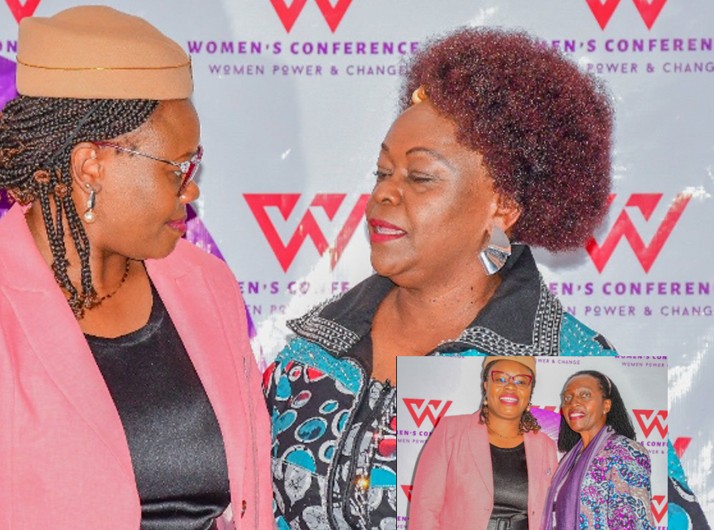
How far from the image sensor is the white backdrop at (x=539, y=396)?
200cm

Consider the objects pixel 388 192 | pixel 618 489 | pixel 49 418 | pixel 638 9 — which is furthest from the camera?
pixel 638 9

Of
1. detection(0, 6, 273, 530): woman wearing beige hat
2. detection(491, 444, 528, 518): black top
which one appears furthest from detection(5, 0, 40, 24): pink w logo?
detection(491, 444, 528, 518): black top

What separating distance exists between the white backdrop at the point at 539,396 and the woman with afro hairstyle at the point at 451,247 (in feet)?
0.47

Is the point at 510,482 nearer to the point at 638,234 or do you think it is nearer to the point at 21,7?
the point at 638,234

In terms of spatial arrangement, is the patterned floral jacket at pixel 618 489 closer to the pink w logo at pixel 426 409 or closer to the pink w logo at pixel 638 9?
the pink w logo at pixel 426 409

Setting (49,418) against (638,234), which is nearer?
(49,418)

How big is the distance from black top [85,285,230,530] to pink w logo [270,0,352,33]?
1.18 meters

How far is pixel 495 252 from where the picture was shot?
226 cm

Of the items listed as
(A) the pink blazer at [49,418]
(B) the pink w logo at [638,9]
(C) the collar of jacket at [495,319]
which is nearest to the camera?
(A) the pink blazer at [49,418]

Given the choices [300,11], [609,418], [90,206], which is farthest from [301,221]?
[609,418]

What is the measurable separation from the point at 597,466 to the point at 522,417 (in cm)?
14

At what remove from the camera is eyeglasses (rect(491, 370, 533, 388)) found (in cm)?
201

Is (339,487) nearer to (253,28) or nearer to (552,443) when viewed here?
(552,443)

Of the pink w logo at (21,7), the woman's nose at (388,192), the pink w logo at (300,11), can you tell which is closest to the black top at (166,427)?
the woman's nose at (388,192)
